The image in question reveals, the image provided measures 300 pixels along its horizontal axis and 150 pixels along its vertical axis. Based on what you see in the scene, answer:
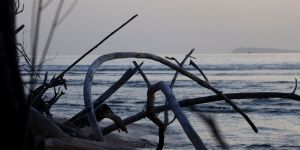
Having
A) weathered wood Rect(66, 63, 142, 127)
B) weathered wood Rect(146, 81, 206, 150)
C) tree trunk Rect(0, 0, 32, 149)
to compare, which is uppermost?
tree trunk Rect(0, 0, 32, 149)

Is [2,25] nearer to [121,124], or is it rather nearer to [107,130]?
[121,124]

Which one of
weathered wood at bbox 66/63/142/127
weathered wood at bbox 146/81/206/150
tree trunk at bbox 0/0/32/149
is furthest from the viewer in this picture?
weathered wood at bbox 66/63/142/127

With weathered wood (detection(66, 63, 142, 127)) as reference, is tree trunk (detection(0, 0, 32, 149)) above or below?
above

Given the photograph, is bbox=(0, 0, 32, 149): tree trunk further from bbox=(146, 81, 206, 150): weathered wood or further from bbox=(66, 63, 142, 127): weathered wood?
bbox=(66, 63, 142, 127): weathered wood

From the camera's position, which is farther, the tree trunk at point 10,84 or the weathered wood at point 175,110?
the weathered wood at point 175,110

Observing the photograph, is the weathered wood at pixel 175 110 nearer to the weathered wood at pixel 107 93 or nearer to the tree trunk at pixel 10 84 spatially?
the tree trunk at pixel 10 84

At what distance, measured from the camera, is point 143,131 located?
11648mm

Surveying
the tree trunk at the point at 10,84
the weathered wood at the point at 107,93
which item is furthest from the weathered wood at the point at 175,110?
the weathered wood at the point at 107,93

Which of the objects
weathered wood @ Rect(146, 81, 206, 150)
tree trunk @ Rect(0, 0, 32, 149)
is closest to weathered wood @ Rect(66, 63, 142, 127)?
weathered wood @ Rect(146, 81, 206, 150)

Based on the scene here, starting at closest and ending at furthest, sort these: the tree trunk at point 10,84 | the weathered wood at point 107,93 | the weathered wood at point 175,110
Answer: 1. the tree trunk at point 10,84
2. the weathered wood at point 175,110
3. the weathered wood at point 107,93

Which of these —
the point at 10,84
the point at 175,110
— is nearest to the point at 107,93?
the point at 175,110

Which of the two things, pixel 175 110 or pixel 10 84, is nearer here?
pixel 10 84

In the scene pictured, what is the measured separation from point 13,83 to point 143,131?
11.0m

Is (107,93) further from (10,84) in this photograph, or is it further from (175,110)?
(10,84)
